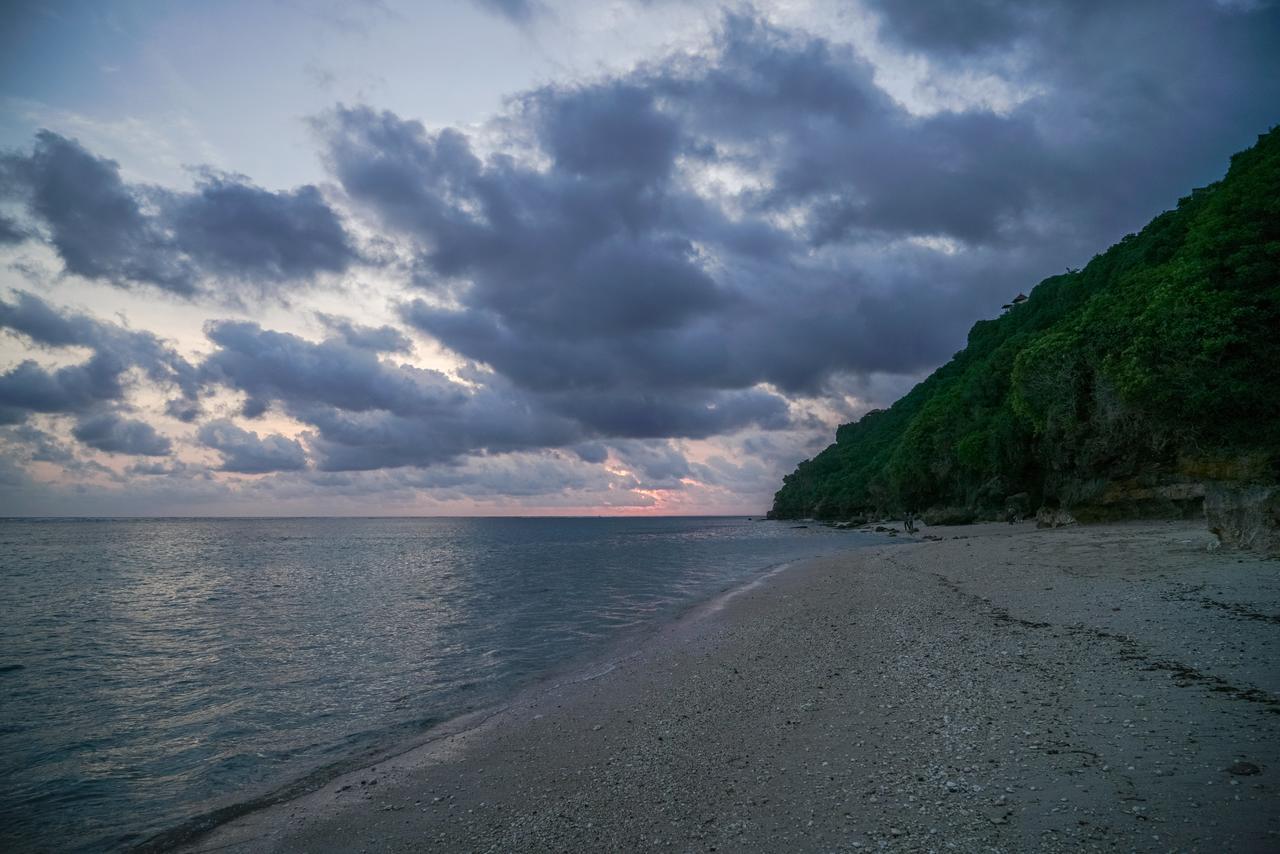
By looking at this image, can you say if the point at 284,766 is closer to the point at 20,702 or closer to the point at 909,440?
the point at 20,702

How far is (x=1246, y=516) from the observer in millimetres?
18188

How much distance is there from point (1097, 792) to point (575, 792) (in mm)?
5590

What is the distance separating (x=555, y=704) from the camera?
11.9 metres

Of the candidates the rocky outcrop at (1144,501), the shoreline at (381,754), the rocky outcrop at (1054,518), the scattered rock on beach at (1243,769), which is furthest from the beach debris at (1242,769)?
the rocky outcrop at (1054,518)

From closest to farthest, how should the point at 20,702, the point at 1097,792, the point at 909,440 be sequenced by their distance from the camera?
the point at 1097,792 → the point at 20,702 → the point at 909,440

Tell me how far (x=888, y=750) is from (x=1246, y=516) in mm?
19184

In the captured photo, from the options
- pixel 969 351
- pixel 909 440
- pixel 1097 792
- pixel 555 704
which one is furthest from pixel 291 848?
pixel 969 351

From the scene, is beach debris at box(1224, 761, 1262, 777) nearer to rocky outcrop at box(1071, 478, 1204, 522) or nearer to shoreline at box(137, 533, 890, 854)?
shoreline at box(137, 533, 890, 854)

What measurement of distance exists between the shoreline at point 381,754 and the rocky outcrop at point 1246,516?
18.3m

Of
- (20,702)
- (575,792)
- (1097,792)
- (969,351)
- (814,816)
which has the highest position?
(969,351)

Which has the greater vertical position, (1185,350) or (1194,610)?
(1185,350)

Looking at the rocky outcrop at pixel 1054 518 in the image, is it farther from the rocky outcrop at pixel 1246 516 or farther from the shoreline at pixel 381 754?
the shoreline at pixel 381 754

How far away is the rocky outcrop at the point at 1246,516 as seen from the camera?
56.5 ft

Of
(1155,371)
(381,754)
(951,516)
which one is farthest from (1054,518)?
(381,754)
